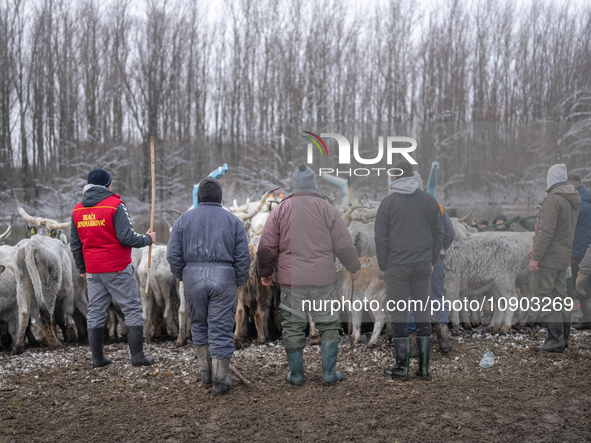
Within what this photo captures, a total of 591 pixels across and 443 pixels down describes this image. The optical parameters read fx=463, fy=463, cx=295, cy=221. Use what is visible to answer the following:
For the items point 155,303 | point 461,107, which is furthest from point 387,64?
point 155,303

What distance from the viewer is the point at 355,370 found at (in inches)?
194

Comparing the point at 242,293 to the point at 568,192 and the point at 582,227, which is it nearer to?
the point at 568,192

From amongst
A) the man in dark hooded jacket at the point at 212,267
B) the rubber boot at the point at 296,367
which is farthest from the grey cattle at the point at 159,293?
the rubber boot at the point at 296,367

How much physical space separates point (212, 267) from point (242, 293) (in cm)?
186

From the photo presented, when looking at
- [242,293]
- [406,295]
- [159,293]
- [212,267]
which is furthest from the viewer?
[159,293]

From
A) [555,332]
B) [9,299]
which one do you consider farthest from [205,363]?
[555,332]

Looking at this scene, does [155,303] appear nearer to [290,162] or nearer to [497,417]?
[497,417]

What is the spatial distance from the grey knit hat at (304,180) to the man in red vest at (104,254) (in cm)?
183

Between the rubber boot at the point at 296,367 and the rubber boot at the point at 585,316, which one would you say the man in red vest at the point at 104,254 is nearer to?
the rubber boot at the point at 296,367

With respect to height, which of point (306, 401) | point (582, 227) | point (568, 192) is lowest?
point (306, 401)

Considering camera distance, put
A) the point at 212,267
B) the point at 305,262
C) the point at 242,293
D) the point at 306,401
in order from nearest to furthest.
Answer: the point at 306,401 < the point at 212,267 < the point at 305,262 < the point at 242,293

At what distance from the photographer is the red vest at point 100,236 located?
500 cm

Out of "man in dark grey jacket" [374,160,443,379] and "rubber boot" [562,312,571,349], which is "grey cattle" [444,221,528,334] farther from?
"man in dark grey jacket" [374,160,443,379]

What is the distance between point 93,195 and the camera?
16.6 feet
